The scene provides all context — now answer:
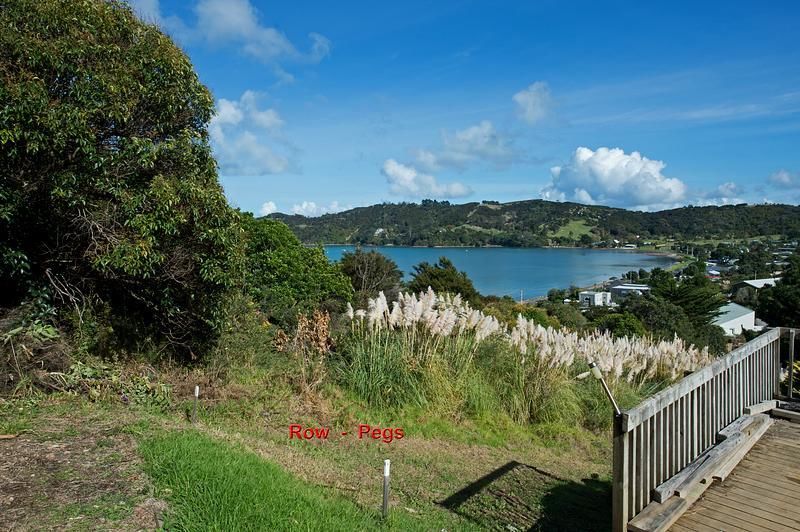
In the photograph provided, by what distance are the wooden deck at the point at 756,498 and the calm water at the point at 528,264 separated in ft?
224

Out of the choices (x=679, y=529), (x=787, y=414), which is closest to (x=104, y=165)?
(x=679, y=529)

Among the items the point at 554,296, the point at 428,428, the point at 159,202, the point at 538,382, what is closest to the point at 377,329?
the point at 428,428

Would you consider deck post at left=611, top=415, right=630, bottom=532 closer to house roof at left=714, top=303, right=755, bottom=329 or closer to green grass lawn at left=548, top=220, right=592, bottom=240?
house roof at left=714, top=303, right=755, bottom=329

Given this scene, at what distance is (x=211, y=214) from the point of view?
667 centimetres

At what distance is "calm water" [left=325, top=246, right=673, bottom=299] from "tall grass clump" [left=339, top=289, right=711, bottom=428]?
209 feet

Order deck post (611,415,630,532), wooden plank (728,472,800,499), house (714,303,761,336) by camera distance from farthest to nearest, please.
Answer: house (714,303,761,336) < wooden plank (728,472,800,499) < deck post (611,415,630,532)

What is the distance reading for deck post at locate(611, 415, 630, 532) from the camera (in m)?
3.40

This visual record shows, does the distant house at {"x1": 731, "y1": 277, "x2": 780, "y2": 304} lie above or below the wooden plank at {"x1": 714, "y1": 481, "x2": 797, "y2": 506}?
below

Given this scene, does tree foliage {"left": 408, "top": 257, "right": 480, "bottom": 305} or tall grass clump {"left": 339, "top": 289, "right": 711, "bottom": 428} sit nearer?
tall grass clump {"left": 339, "top": 289, "right": 711, "bottom": 428}

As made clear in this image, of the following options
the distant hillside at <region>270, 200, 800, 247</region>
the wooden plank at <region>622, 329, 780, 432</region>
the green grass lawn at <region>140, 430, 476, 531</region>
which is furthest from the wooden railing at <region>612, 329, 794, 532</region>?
the distant hillside at <region>270, 200, 800, 247</region>

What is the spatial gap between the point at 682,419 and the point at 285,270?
439 inches

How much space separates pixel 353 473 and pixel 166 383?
3147 mm

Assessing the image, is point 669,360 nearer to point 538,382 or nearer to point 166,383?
point 538,382

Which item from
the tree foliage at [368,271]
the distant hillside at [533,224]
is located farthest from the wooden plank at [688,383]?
the distant hillside at [533,224]
